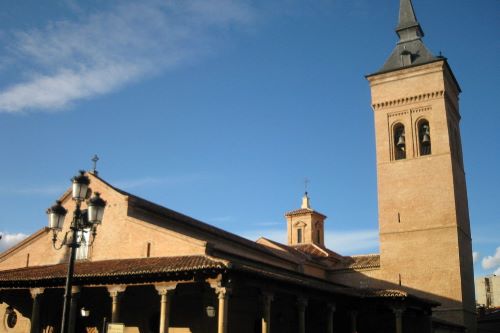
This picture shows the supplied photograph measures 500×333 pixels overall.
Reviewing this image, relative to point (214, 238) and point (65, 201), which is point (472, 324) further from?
point (65, 201)

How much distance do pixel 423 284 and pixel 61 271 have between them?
61.0 feet

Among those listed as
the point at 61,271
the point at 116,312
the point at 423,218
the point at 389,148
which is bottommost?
Result: the point at 116,312

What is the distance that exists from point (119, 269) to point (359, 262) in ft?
61.4

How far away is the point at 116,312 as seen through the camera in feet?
59.7

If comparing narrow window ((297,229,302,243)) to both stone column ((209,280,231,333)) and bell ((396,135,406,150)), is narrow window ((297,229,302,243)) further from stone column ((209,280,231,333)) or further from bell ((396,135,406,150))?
stone column ((209,280,231,333))

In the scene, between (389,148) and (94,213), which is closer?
(94,213)

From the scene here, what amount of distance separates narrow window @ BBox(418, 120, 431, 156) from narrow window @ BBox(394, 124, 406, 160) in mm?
931

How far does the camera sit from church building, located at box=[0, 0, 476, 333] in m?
18.7

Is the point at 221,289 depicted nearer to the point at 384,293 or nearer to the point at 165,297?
the point at 165,297

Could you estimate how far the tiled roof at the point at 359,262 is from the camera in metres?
32.6

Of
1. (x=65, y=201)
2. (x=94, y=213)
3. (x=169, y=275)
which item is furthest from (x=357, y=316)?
(x=94, y=213)

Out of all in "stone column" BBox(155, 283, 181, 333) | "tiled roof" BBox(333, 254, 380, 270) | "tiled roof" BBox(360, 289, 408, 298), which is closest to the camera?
"stone column" BBox(155, 283, 181, 333)

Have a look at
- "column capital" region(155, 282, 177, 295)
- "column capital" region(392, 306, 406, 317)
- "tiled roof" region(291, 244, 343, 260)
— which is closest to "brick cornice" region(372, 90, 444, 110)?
"tiled roof" region(291, 244, 343, 260)

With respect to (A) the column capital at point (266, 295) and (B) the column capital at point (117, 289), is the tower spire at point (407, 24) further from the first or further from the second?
(B) the column capital at point (117, 289)
